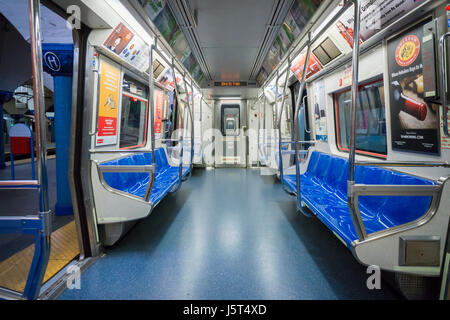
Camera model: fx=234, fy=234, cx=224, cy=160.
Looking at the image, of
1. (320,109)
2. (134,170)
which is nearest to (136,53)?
(134,170)

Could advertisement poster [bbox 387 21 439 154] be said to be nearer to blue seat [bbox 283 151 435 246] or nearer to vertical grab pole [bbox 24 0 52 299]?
blue seat [bbox 283 151 435 246]

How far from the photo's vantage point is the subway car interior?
5.16 ft

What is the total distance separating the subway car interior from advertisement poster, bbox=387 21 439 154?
12 mm

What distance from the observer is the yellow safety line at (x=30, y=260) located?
200cm

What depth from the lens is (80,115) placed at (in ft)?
7.98

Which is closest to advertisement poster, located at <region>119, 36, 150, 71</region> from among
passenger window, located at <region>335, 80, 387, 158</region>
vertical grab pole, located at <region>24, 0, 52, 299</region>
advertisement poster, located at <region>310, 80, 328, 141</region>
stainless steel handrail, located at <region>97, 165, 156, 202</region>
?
stainless steel handrail, located at <region>97, 165, 156, 202</region>

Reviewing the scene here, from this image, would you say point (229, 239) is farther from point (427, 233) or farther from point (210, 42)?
point (210, 42)

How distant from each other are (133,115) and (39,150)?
315 centimetres

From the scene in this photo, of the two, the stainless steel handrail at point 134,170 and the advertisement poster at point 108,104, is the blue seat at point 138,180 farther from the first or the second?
the advertisement poster at point 108,104

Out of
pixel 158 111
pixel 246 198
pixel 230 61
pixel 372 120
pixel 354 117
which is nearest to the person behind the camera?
pixel 354 117

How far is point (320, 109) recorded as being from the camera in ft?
13.7

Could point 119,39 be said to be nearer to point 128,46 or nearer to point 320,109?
point 128,46

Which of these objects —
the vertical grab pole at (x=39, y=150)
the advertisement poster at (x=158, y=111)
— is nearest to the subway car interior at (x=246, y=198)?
the vertical grab pole at (x=39, y=150)

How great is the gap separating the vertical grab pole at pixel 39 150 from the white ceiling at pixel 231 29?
7.62ft
